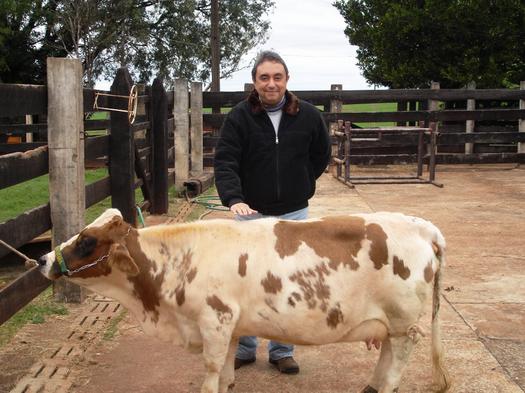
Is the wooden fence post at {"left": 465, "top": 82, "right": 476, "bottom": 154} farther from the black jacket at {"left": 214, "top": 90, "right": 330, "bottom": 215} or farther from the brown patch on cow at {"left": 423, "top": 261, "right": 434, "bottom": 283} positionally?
the brown patch on cow at {"left": 423, "top": 261, "right": 434, "bottom": 283}

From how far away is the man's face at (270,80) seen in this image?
410 cm

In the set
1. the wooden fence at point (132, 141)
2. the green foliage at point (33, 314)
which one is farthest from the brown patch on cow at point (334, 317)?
the green foliage at point (33, 314)

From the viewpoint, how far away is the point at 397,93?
14.8 m

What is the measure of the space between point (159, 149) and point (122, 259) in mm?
6162

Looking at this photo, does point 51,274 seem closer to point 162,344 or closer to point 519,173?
point 162,344

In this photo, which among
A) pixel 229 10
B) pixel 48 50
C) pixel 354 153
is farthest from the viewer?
pixel 229 10

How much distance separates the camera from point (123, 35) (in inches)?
1329

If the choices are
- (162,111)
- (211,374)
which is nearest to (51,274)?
(211,374)

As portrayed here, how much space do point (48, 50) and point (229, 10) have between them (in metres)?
11.4

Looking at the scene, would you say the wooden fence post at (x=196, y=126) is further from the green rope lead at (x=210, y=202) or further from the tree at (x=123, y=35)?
the tree at (x=123, y=35)

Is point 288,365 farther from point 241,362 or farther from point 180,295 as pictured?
point 180,295

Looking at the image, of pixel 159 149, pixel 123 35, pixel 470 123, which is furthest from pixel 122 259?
pixel 123 35

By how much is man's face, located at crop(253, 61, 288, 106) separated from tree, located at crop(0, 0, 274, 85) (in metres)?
24.2

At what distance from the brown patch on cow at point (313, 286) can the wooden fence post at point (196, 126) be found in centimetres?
935
